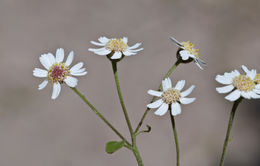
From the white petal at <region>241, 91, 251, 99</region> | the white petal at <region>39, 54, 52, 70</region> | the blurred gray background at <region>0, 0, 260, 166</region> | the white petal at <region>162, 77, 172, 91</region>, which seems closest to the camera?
the white petal at <region>241, 91, 251, 99</region>

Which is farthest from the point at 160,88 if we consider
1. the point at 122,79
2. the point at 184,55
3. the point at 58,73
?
the point at 122,79

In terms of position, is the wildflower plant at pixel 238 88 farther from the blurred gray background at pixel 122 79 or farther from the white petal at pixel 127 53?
the blurred gray background at pixel 122 79

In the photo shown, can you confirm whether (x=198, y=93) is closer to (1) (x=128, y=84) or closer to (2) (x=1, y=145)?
(1) (x=128, y=84)

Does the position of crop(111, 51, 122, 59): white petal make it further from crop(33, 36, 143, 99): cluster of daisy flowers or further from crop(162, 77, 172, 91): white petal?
crop(162, 77, 172, 91): white petal

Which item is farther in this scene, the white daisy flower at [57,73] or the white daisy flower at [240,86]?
the white daisy flower at [57,73]

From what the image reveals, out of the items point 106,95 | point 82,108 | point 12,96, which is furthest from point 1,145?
point 106,95

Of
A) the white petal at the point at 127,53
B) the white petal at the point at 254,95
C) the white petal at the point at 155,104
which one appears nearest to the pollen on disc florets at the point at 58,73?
the white petal at the point at 127,53

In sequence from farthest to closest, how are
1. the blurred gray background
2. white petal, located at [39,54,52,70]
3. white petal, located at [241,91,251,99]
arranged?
the blurred gray background
white petal, located at [39,54,52,70]
white petal, located at [241,91,251,99]

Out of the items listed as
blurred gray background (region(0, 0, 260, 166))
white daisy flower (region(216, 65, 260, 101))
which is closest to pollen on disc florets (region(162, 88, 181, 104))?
white daisy flower (region(216, 65, 260, 101))

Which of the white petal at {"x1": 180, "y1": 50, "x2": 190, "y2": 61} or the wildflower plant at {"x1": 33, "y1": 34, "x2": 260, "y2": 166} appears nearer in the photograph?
the wildflower plant at {"x1": 33, "y1": 34, "x2": 260, "y2": 166}
